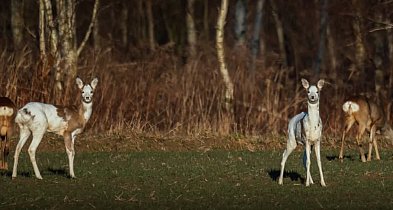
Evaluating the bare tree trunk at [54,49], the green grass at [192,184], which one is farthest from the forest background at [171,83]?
the green grass at [192,184]

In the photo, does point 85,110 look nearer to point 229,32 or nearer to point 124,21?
point 229,32

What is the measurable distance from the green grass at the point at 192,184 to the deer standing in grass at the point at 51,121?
1.47 ft

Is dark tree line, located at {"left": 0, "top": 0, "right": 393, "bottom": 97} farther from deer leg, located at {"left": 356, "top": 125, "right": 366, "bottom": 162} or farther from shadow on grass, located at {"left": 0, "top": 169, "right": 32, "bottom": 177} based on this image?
shadow on grass, located at {"left": 0, "top": 169, "right": 32, "bottom": 177}

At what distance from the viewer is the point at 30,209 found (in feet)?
40.4

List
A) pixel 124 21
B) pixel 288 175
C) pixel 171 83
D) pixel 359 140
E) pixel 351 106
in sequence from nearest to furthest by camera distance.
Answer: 1. pixel 288 175
2. pixel 359 140
3. pixel 351 106
4. pixel 171 83
5. pixel 124 21

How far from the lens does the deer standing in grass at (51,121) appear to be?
14875 millimetres

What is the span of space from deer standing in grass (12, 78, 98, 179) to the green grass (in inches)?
17.7

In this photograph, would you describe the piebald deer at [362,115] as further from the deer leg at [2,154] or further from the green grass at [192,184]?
the deer leg at [2,154]

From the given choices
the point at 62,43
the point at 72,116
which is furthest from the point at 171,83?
the point at 72,116

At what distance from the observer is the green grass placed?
1284 cm

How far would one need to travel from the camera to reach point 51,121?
1516 cm

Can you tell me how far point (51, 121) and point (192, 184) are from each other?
2.34m

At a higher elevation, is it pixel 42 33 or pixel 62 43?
pixel 42 33

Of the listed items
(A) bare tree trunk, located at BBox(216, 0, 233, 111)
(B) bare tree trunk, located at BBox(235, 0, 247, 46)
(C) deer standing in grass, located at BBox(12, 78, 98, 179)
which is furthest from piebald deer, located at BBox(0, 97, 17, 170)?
(B) bare tree trunk, located at BBox(235, 0, 247, 46)
